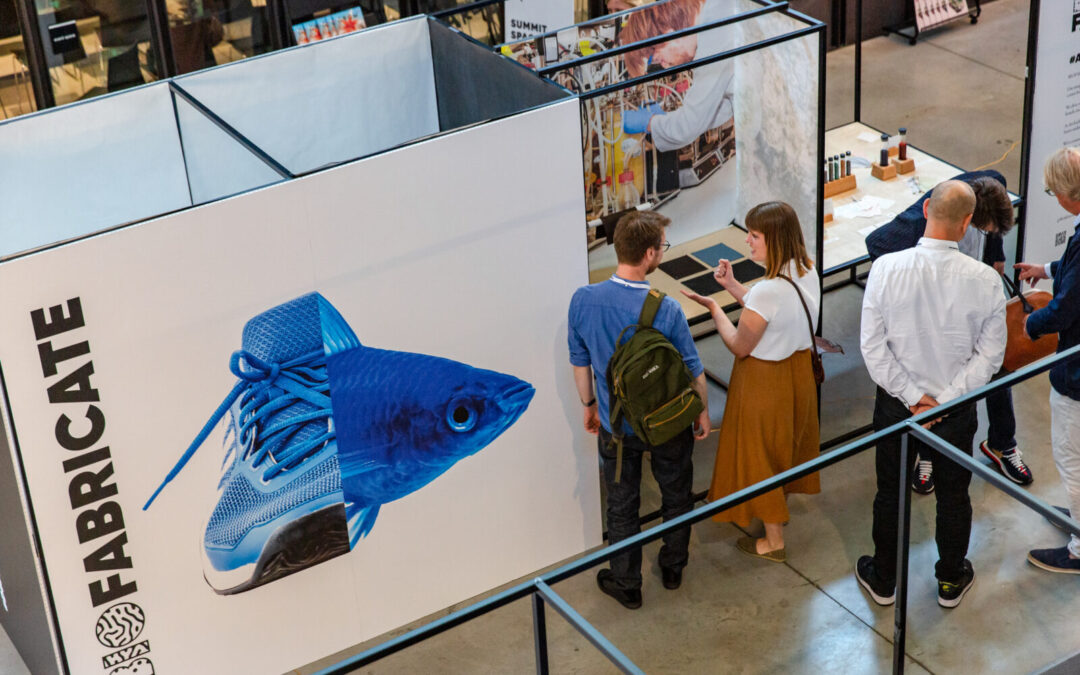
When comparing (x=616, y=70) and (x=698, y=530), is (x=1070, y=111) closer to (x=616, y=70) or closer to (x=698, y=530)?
(x=616, y=70)

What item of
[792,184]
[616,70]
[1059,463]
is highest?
[616,70]

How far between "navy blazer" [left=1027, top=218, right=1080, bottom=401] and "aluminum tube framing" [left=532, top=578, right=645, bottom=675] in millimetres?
2105

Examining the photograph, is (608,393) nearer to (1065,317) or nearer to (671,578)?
(671,578)

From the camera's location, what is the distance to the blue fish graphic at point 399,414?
4043mm

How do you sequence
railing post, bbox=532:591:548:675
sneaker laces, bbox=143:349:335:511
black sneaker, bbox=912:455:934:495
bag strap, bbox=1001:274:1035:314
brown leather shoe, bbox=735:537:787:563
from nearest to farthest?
railing post, bbox=532:591:548:675 → black sneaker, bbox=912:455:934:495 → sneaker laces, bbox=143:349:335:511 → bag strap, bbox=1001:274:1035:314 → brown leather shoe, bbox=735:537:787:563

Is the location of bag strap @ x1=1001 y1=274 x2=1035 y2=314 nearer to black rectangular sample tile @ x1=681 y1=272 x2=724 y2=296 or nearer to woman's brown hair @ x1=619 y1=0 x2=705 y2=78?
black rectangular sample tile @ x1=681 y1=272 x2=724 y2=296

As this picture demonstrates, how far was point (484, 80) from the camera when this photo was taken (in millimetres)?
4707

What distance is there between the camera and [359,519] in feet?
13.8

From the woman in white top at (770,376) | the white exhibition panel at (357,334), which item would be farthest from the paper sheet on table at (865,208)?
the white exhibition panel at (357,334)

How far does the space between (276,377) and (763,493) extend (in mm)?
1628

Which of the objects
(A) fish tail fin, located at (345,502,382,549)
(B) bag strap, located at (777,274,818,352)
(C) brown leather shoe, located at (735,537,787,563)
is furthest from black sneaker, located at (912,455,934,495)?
(A) fish tail fin, located at (345,502,382,549)

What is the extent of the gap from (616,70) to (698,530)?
1.93 meters

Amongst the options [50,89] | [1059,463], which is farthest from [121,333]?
[50,89]

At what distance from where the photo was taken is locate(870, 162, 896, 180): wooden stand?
231 inches
